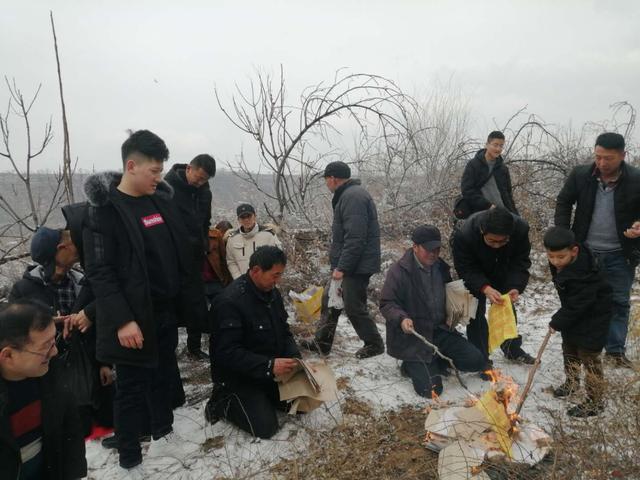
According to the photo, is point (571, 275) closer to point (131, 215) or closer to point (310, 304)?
point (310, 304)

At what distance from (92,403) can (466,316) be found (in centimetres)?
288

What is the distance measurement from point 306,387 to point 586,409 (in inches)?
69.8

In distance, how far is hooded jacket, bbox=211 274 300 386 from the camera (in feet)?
9.39

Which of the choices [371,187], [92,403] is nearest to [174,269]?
[92,403]

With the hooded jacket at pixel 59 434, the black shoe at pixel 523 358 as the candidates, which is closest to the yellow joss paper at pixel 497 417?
the black shoe at pixel 523 358

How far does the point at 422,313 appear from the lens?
359 centimetres

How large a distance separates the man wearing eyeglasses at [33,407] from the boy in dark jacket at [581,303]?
2.86 meters

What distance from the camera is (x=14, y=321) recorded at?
1.59 meters

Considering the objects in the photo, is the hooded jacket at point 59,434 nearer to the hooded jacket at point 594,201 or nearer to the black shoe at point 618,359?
the black shoe at point 618,359

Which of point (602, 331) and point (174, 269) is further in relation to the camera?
point (602, 331)

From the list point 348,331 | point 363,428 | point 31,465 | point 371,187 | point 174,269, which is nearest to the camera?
point 31,465

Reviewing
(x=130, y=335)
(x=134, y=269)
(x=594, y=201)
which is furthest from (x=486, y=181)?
(x=130, y=335)

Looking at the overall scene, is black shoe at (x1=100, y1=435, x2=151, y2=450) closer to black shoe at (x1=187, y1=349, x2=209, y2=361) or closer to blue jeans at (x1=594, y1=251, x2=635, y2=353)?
black shoe at (x1=187, y1=349, x2=209, y2=361)

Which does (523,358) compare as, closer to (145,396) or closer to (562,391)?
(562,391)
